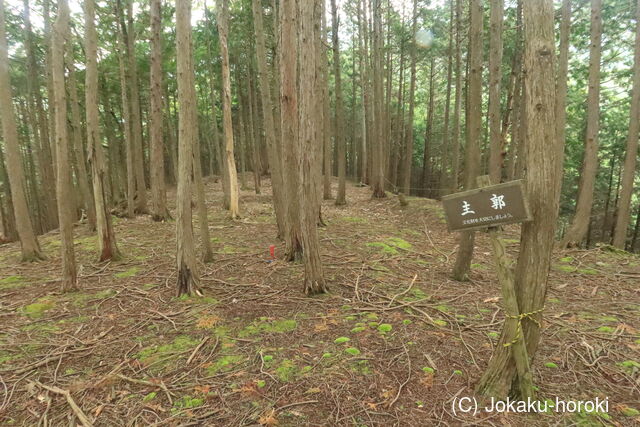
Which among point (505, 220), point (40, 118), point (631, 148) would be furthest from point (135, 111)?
point (631, 148)

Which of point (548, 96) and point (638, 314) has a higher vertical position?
point (548, 96)

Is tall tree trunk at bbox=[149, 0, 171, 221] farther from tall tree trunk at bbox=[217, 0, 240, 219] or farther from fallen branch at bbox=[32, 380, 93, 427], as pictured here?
fallen branch at bbox=[32, 380, 93, 427]

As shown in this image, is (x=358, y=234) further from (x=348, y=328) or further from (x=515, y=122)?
(x=515, y=122)

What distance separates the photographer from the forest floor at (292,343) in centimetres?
293

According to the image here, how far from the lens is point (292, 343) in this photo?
3.92m

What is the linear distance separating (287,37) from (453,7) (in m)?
13.2

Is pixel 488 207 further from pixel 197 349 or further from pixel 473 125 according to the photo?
pixel 473 125

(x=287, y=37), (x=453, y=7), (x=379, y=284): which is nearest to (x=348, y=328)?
(x=379, y=284)

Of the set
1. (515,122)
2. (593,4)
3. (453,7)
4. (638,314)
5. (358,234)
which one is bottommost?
(638,314)

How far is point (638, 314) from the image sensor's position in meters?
4.86

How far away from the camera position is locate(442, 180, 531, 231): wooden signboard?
106 inches

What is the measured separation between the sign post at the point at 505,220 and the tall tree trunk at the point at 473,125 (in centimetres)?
277

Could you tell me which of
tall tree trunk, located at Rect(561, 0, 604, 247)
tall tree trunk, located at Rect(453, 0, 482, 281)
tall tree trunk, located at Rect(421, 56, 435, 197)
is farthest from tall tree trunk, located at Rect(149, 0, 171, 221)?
tall tree trunk, located at Rect(421, 56, 435, 197)

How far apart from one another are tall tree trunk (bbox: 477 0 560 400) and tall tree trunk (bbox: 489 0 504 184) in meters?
3.27
